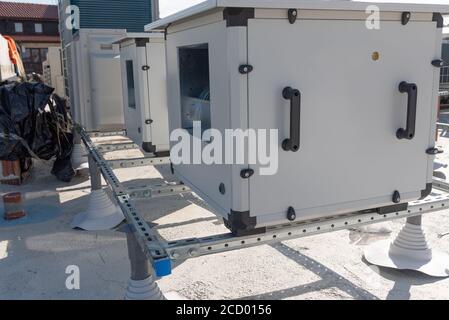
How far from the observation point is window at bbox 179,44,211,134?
6.54ft

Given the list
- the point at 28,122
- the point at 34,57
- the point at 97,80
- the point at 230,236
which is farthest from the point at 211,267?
the point at 34,57

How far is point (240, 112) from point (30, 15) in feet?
108

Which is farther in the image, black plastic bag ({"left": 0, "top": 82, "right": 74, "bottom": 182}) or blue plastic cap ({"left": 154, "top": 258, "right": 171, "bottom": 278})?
black plastic bag ({"left": 0, "top": 82, "right": 74, "bottom": 182})

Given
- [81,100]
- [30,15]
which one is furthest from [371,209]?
[30,15]

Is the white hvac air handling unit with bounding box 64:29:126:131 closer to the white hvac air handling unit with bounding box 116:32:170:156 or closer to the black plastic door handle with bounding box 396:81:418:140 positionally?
the white hvac air handling unit with bounding box 116:32:170:156

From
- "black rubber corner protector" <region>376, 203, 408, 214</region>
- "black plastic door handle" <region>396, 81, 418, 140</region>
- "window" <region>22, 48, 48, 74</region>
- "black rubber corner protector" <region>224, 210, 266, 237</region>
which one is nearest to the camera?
"black rubber corner protector" <region>224, 210, 266, 237</region>

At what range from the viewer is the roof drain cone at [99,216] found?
371cm

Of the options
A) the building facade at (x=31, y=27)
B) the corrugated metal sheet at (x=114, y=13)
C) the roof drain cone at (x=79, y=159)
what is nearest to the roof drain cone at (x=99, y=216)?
the roof drain cone at (x=79, y=159)

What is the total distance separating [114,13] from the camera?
7.83 m

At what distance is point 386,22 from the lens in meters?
1.74

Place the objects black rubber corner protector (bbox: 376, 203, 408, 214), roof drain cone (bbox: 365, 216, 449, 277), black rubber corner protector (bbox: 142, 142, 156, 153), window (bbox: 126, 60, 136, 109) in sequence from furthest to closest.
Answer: window (bbox: 126, 60, 136, 109), black rubber corner protector (bbox: 142, 142, 156, 153), roof drain cone (bbox: 365, 216, 449, 277), black rubber corner protector (bbox: 376, 203, 408, 214)

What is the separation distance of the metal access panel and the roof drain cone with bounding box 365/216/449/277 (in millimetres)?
1682

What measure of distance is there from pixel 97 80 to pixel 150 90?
175 cm

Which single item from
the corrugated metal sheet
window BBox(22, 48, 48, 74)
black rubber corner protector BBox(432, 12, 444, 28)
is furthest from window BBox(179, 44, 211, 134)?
window BBox(22, 48, 48, 74)
